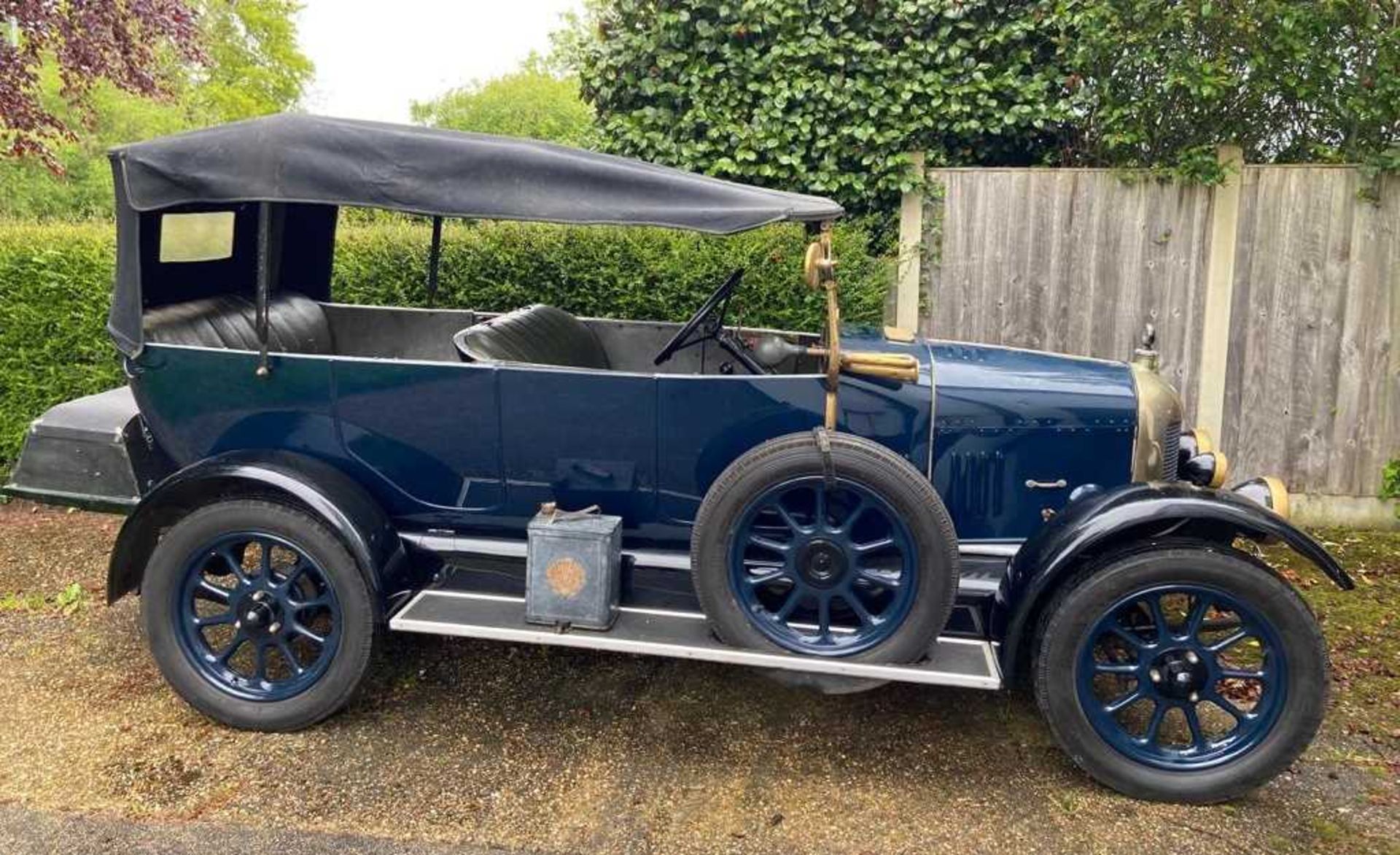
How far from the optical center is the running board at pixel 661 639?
2.95 meters

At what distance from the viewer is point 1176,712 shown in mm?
3465

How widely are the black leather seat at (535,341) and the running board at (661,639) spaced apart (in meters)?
0.83

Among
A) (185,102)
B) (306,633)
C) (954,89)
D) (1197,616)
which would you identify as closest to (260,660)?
(306,633)

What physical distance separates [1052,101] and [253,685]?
508cm

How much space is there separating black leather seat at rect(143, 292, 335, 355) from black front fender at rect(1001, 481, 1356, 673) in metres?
2.75

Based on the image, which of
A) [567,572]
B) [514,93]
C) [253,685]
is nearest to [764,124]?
[567,572]

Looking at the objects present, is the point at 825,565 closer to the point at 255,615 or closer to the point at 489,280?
the point at 255,615

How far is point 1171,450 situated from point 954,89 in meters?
3.01

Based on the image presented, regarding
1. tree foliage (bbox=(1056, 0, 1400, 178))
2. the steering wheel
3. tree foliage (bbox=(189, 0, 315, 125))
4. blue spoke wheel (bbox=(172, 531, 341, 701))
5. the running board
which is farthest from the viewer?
tree foliage (bbox=(189, 0, 315, 125))

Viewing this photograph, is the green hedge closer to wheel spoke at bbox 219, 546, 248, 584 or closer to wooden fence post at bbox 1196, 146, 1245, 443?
wooden fence post at bbox 1196, 146, 1245, 443

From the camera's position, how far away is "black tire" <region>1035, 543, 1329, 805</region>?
113 inches

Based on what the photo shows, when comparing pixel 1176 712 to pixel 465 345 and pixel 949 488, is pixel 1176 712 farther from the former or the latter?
pixel 465 345

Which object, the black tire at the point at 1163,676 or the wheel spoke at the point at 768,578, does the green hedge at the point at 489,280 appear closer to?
the wheel spoke at the point at 768,578

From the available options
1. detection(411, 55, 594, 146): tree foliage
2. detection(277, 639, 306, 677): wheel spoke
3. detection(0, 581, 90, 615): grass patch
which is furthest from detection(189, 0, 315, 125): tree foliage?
detection(277, 639, 306, 677): wheel spoke
